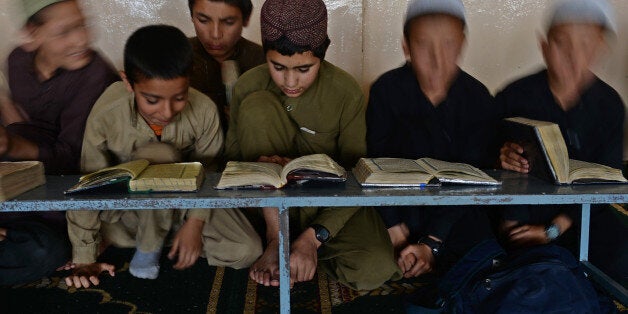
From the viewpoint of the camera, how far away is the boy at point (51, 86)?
2812 mm

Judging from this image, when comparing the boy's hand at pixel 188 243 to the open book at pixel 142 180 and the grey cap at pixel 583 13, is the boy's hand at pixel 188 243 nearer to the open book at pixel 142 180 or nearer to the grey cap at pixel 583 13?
the open book at pixel 142 180

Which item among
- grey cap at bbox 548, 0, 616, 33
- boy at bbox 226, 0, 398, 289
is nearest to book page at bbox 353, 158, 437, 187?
boy at bbox 226, 0, 398, 289

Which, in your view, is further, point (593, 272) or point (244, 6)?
point (244, 6)

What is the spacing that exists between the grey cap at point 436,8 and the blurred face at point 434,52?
43mm

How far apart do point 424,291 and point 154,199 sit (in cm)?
112

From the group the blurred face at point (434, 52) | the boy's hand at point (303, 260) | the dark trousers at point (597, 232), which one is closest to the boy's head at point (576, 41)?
the blurred face at point (434, 52)

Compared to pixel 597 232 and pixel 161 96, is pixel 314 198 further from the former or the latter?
pixel 597 232

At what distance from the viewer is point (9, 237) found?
2326 millimetres

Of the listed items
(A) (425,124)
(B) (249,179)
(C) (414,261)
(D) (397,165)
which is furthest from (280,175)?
(A) (425,124)

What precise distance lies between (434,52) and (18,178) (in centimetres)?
194

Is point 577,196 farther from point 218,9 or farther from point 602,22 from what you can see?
point 218,9

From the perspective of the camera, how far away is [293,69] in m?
2.48

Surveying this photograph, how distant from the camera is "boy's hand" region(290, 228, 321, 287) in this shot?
2.23 m

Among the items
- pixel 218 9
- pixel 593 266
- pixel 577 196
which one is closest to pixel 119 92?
pixel 218 9
